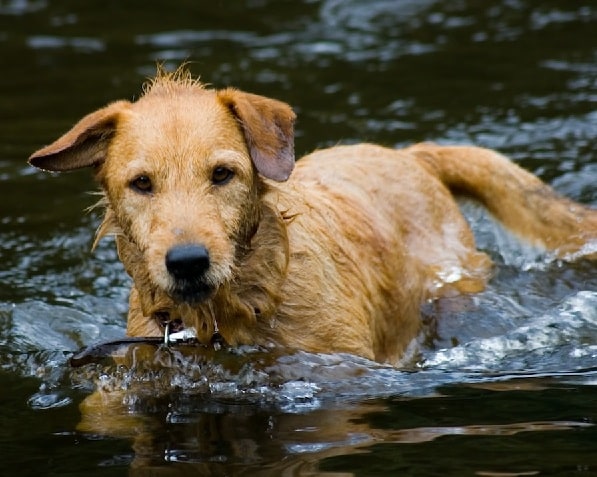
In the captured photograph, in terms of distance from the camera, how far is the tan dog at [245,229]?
6527mm

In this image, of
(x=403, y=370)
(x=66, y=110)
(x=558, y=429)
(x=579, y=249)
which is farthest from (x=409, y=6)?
(x=558, y=429)

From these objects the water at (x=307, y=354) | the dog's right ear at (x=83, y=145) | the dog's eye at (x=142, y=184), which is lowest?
the water at (x=307, y=354)

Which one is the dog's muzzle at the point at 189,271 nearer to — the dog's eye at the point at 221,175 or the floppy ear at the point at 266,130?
the dog's eye at the point at 221,175

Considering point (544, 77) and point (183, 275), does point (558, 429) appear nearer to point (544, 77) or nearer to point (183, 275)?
point (183, 275)

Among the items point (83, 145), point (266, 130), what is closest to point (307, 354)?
point (266, 130)

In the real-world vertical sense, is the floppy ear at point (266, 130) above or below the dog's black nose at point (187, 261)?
above

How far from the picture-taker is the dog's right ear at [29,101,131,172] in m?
6.95

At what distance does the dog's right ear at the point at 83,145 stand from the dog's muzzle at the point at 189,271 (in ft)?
3.55

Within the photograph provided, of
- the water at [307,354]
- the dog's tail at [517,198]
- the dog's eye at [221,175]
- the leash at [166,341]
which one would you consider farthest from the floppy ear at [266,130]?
the dog's tail at [517,198]

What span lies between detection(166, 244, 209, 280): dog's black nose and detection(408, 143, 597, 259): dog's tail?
11.9 feet

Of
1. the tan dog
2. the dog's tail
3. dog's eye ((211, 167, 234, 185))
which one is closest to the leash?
the tan dog

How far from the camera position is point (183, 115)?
6801mm

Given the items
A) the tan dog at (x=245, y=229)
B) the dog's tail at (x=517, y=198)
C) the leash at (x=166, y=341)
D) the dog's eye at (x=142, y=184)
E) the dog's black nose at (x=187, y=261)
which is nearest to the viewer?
the dog's black nose at (x=187, y=261)

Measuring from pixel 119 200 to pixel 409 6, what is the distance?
10.8 meters
